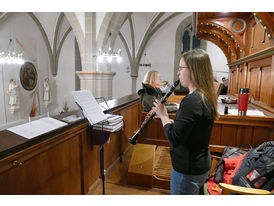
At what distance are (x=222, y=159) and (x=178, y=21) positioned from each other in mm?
10619

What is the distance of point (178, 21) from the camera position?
36.5 ft

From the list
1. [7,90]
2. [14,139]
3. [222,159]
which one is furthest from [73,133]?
[7,90]

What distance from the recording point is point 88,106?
6.35 feet

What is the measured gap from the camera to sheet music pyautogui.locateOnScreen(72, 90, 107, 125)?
184cm

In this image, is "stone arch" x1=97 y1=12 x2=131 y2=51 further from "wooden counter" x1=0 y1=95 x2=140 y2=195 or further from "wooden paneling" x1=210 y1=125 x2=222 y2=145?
"wooden paneling" x1=210 y1=125 x2=222 y2=145

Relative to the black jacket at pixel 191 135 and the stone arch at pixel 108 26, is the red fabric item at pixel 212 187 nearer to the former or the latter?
the black jacket at pixel 191 135

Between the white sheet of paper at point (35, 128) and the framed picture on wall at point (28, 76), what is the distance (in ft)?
30.0

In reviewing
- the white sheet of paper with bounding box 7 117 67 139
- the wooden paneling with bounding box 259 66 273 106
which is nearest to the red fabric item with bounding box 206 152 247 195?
the wooden paneling with bounding box 259 66 273 106

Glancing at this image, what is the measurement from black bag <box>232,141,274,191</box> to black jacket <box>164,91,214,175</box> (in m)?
0.58

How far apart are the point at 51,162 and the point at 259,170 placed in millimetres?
1884

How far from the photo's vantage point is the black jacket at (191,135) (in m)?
1.15

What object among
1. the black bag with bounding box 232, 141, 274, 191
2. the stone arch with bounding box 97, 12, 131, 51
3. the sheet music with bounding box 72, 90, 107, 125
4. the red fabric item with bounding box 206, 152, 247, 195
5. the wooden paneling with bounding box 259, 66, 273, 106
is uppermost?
the stone arch with bounding box 97, 12, 131, 51

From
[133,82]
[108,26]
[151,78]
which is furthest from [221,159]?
[133,82]

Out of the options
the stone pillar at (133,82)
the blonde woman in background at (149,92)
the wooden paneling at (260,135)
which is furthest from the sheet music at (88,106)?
the stone pillar at (133,82)
